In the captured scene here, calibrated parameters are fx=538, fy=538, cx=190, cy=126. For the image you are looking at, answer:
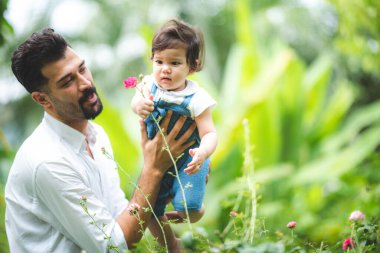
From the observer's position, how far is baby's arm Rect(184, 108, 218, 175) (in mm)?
1947

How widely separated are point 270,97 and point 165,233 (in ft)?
19.3

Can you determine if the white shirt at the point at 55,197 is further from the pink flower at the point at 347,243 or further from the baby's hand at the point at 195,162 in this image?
the pink flower at the point at 347,243

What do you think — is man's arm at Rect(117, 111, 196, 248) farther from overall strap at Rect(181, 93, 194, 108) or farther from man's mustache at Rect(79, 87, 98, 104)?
man's mustache at Rect(79, 87, 98, 104)

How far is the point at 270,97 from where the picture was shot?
8.15 meters

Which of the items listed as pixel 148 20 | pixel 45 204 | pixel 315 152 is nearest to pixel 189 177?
pixel 45 204

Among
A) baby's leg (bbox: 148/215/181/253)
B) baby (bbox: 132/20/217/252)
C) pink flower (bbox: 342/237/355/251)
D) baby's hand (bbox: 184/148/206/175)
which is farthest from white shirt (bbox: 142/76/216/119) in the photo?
pink flower (bbox: 342/237/355/251)

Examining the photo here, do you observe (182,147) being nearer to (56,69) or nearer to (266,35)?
(56,69)

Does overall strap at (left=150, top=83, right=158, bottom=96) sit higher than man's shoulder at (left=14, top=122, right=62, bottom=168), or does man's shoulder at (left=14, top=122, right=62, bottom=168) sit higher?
overall strap at (left=150, top=83, right=158, bottom=96)

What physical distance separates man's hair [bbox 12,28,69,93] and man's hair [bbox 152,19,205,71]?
0.44 m

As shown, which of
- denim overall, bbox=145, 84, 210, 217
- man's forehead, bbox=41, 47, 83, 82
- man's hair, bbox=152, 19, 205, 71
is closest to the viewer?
man's hair, bbox=152, 19, 205, 71

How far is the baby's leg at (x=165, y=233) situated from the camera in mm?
2404

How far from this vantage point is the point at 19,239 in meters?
2.30

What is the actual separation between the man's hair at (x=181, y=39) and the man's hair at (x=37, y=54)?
17.4 inches

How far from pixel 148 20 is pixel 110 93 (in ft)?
6.79
